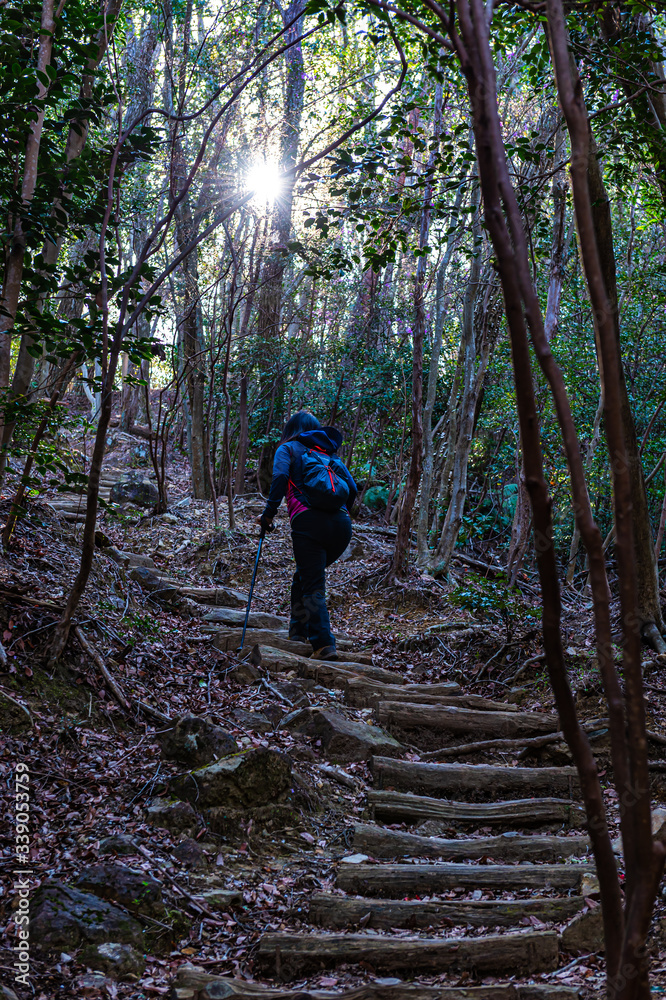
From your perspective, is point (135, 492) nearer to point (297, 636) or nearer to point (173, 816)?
point (297, 636)

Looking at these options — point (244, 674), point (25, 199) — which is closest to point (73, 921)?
point (244, 674)

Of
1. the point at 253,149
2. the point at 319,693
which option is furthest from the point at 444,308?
the point at 319,693

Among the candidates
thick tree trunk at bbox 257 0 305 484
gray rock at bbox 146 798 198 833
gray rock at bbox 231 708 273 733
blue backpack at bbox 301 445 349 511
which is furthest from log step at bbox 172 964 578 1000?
thick tree trunk at bbox 257 0 305 484

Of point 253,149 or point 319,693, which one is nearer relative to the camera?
point 319,693

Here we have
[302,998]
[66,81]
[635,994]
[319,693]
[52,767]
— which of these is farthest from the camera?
[319,693]

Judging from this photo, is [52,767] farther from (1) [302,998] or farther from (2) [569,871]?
(2) [569,871]

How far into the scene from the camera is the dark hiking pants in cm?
702

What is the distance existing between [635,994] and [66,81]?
18.3 ft

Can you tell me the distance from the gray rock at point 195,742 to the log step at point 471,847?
3.44ft

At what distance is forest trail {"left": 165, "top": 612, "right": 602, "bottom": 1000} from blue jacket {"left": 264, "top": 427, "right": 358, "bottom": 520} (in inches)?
55.9

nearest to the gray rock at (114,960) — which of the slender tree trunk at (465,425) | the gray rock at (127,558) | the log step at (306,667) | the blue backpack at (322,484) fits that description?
the log step at (306,667)

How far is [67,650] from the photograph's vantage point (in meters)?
5.10

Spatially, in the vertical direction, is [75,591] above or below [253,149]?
below

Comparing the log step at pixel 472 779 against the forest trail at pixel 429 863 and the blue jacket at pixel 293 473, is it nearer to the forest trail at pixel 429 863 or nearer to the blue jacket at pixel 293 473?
the forest trail at pixel 429 863
